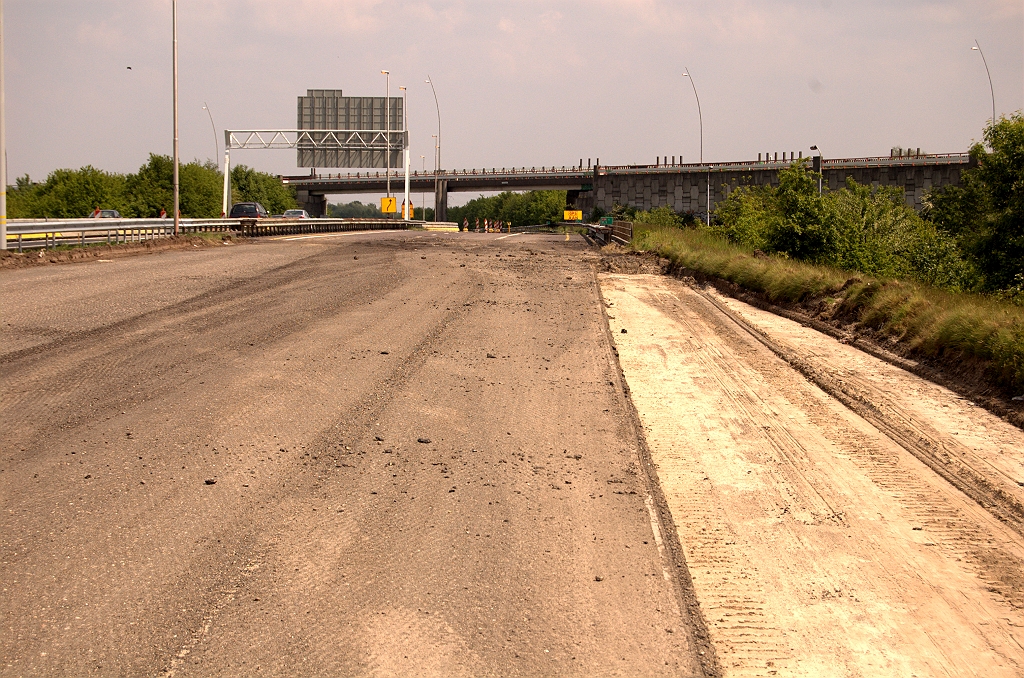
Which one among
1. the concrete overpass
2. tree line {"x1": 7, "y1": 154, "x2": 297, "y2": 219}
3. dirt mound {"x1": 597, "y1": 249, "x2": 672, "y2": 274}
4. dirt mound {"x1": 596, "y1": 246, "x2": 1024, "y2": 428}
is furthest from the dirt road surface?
tree line {"x1": 7, "y1": 154, "x2": 297, "y2": 219}

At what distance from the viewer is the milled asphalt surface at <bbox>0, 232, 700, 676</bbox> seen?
5.41 m

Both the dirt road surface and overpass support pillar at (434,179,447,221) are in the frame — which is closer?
the dirt road surface

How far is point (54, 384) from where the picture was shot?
35.9 feet

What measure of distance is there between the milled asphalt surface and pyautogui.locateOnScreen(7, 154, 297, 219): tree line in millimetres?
68627

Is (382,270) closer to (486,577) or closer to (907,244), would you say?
(907,244)

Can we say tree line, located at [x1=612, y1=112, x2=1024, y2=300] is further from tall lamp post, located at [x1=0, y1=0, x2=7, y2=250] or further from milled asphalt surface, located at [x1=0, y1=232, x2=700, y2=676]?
tall lamp post, located at [x1=0, y1=0, x2=7, y2=250]

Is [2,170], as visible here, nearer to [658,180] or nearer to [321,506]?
[321,506]

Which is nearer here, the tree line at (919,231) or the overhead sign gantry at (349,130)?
the tree line at (919,231)

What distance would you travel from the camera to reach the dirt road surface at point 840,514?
5.75m

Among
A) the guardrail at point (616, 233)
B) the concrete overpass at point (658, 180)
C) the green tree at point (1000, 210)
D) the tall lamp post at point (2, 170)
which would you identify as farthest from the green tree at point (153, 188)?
the green tree at point (1000, 210)

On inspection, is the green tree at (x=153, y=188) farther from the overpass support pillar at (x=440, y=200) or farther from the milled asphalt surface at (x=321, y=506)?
the milled asphalt surface at (x=321, y=506)

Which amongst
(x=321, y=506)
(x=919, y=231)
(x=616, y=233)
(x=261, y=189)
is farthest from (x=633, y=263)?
(x=261, y=189)

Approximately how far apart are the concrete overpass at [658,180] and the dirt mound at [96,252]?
45.3m

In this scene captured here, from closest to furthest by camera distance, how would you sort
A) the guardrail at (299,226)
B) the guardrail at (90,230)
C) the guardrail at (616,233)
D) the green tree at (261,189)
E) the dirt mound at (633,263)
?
the guardrail at (90,230) → the dirt mound at (633,263) → the guardrail at (616,233) → the guardrail at (299,226) → the green tree at (261,189)
